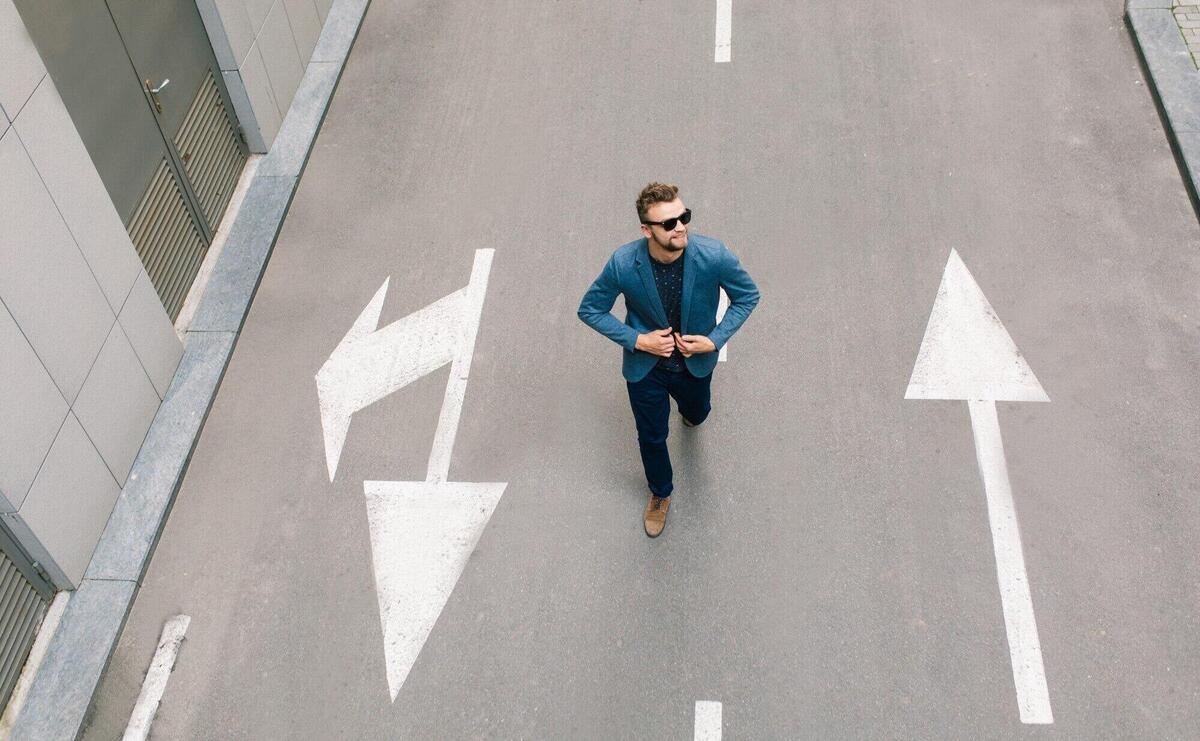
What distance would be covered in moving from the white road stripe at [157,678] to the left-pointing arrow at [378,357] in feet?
4.76

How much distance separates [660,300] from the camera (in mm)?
5602

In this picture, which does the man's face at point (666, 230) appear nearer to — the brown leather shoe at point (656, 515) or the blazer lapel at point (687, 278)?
the blazer lapel at point (687, 278)

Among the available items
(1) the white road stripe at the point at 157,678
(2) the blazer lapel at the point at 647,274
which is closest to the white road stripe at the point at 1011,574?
(2) the blazer lapel at the point at 647,274

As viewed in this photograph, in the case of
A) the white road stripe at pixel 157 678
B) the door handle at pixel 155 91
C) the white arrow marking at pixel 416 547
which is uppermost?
the door handle at pixel 155 91

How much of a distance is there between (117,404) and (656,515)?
361 cm

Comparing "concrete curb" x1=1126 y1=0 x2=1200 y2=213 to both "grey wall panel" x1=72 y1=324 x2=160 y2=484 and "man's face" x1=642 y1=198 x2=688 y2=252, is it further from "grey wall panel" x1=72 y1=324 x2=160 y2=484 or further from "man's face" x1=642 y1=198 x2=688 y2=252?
"grey wall panel" x1=72 y1=324 x2=160 y2=484

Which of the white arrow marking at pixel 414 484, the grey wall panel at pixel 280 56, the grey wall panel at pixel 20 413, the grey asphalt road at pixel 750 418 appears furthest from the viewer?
the grey wall panel at pixel 280 56

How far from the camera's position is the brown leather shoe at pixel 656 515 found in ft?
21.7

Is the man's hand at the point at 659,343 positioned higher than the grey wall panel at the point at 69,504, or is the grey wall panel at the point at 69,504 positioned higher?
the man's hand at the point at 659,343

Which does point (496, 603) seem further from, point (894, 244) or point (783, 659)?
point (894, 244)

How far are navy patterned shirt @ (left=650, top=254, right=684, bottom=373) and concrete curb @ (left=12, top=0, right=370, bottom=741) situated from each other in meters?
3.63

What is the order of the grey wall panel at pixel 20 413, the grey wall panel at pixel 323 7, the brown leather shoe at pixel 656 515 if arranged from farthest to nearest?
the grey wall panel at pixel 323 7 < the brown leather shoe at pixel 656 515 < the grey wall panel at pixel 20 413

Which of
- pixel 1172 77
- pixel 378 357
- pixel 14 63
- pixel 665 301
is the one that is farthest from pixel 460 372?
pixel 1172 77

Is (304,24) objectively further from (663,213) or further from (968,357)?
(968,357)
